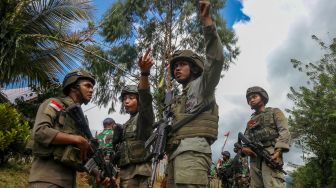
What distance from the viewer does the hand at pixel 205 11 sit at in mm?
3232

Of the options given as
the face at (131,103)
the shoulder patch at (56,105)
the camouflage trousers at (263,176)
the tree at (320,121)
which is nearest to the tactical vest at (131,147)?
the face at (131,103)

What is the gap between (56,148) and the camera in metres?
3.34

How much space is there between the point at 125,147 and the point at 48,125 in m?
1.74

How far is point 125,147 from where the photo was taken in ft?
16.5

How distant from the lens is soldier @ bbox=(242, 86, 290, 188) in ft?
18.4

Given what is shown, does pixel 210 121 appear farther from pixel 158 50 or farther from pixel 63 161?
pixel 158 50

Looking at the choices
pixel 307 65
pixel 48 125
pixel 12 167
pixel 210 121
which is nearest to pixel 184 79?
pixel 210 121

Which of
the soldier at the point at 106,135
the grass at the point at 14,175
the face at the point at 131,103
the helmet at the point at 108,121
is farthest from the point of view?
the grass at the point at 14,175

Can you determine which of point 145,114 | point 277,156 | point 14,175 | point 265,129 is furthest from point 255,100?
point 14,175

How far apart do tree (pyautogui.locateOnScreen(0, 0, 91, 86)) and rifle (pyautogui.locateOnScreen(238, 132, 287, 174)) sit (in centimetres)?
386

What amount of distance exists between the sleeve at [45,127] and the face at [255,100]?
343 centimetres

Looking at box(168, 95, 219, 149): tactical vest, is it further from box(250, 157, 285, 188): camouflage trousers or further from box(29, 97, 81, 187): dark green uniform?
box(250, 157, 285, 188): camouflage trousers

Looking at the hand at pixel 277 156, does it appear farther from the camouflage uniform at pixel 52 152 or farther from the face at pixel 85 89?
the camouflage uniform at pixel 52 152

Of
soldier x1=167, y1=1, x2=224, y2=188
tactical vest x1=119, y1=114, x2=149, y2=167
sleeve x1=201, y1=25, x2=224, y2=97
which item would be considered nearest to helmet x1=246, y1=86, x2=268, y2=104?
tactical vest x1=119, y1=114, x2=149, y2=167
